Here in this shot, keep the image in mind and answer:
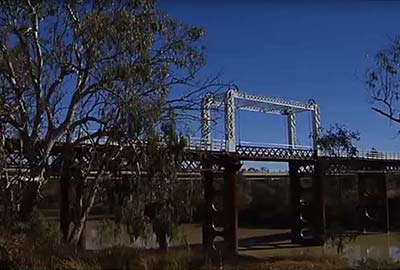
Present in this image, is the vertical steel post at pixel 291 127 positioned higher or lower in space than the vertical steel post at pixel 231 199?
higher

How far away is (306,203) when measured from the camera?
241 ft

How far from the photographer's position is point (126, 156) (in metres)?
20.0

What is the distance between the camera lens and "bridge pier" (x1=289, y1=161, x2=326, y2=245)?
6756 centimetres

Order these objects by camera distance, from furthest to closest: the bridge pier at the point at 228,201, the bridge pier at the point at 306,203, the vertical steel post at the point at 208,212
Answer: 1. the bridge pier at the point at 306,203
2. the vertical steel post at the point at 208,212
3. the bridge pier at the point at 228,201

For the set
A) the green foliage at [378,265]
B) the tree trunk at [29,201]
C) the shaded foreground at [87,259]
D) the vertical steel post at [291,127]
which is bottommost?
the green foliage at [378,265]

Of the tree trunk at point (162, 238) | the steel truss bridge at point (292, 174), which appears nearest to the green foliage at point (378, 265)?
the tree trunk at point (162, 238)

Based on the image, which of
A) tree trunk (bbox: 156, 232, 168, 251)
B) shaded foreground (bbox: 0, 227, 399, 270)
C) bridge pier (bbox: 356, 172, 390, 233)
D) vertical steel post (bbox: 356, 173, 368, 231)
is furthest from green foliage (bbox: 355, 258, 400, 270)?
bridge pier (bbox: 356, 172, 390, 233)

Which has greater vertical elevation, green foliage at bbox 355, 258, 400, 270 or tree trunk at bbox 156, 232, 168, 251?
tree trunk at bbox 156, 232, 168, 251

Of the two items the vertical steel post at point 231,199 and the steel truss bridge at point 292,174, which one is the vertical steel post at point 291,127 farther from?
the vertical steel post at point 231,199

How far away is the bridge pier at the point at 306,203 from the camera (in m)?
67.6

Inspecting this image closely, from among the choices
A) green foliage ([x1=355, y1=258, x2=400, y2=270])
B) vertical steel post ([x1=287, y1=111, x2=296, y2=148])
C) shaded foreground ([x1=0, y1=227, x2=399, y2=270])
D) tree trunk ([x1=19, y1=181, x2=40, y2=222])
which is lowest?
green foliage ([x1=355, y1=258, x2=400, y2=270])

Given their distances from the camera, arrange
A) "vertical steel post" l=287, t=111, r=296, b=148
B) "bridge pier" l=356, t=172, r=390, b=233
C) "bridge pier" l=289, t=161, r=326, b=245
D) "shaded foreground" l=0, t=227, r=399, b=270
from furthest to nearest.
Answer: "vertical steel post" l=287, t=111, r=296, b=148
"bridge pier" l=356, t=172, r=390, b=233
"bridge pier" l=289, t=161, r=326, b=245
"shaded foreground" l=0, t=227, r=399, b=270

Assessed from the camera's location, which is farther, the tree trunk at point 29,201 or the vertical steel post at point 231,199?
the vertical steel post at point 231,199

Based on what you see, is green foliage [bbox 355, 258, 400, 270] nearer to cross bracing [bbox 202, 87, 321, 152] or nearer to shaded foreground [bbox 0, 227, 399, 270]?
shaded foreground [bbox 0, 227, 399, 270]
